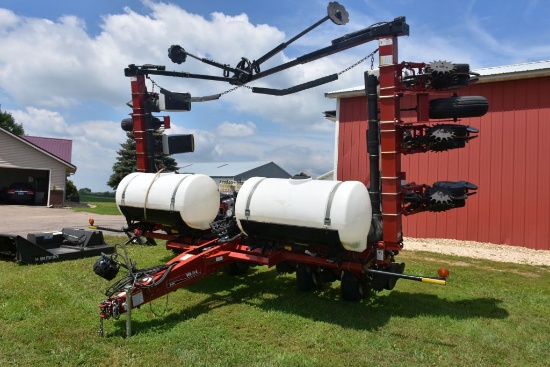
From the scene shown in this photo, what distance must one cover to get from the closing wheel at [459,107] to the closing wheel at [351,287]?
2.41 m

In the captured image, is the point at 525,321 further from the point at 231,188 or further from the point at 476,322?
the point at 231,188

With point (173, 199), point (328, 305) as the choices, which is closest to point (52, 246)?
point (173, 199)

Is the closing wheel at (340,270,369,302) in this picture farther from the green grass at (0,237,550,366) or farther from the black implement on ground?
the black implement on ground

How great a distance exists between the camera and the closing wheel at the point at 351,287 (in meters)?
6.30

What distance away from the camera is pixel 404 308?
20.5ft

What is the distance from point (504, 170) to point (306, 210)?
342 inches

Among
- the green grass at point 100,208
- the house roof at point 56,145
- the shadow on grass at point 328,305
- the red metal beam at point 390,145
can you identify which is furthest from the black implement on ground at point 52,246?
the house roof at point 56,145

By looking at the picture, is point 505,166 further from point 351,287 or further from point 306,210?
point 306,210

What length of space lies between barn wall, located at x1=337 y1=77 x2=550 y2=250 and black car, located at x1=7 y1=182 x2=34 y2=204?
954 inches

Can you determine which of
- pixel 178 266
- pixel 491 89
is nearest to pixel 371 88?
pixel 178 266

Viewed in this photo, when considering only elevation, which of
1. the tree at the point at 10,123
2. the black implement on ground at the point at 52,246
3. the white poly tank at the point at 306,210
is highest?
the tree at the point at 10,123

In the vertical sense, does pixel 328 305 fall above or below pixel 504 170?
below

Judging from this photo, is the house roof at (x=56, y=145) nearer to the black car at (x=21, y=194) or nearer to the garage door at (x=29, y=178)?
the garage door at (x=29, y=178)

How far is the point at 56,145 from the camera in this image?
35.8m
